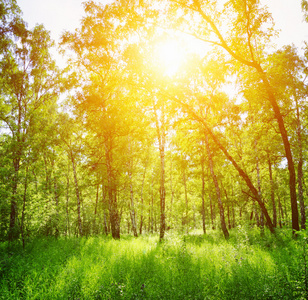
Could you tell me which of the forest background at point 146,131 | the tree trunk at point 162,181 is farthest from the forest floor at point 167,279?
the tree trunk at point 162,181

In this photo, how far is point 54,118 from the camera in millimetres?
18094

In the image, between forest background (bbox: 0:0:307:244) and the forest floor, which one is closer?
the forest floor

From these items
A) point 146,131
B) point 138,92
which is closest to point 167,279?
point 138,92

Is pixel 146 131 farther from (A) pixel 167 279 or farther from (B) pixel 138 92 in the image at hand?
(A) pixel 167 279

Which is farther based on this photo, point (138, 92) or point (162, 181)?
point (162, 181)

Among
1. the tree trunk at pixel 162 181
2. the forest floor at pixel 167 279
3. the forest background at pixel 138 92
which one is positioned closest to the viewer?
the forest floor at pixel 167 279

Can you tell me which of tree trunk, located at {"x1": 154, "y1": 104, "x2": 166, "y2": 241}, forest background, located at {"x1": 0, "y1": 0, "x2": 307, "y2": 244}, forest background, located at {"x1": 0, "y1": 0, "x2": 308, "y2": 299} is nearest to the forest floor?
forest background, located at {"x1": 0, "y1": 0, "x2": 308, "y2": 299}

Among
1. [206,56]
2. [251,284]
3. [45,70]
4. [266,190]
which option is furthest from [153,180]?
[251,284]

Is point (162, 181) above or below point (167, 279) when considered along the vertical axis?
above

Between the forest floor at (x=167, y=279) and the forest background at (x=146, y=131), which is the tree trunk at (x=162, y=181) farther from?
the forest floor at (x=167, y=279)

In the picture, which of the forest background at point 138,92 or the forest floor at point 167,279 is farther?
the forest background at point 138,92

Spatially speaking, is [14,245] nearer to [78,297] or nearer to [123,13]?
[78,297]

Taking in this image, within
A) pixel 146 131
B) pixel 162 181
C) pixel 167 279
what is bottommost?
pixel 167 279

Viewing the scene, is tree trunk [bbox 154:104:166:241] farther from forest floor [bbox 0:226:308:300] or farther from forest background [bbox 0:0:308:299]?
forest floor [bbox 0:226:308:300]
